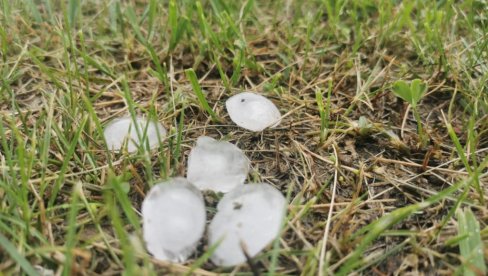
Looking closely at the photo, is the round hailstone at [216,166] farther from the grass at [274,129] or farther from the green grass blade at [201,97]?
the green grass blade at [201,97]

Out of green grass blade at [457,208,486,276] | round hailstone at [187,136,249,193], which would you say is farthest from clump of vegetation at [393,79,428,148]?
round hailstone at [187,136,249,193]

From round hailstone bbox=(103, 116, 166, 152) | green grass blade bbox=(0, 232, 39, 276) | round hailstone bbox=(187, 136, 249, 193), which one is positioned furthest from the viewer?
round hailstone bbox=(103, 116, 166, 152)

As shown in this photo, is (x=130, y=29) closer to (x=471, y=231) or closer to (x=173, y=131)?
(x=173, y=131)

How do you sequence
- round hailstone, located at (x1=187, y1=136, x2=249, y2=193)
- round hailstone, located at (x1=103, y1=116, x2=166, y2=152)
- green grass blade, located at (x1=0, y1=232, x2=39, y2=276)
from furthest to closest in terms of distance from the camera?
round hailstone, located at (x1=103, y1=116, x2=166, y2=152) < round hailstone, located at (x1=187, y1=136, x2=249, y2=193) < green grass blade, located at (x1=0, y1=232, x2=39, y2=276)

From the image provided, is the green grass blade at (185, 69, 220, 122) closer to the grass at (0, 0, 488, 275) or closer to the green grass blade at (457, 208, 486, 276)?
the grass at (0, 0, 488, 275)

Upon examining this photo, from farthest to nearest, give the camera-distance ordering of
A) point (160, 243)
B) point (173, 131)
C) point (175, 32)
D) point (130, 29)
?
point (130, 29)
point (175, 32)
point (173, 131)
point (160, 243)

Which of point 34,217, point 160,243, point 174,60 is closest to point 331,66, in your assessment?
point 174,60
